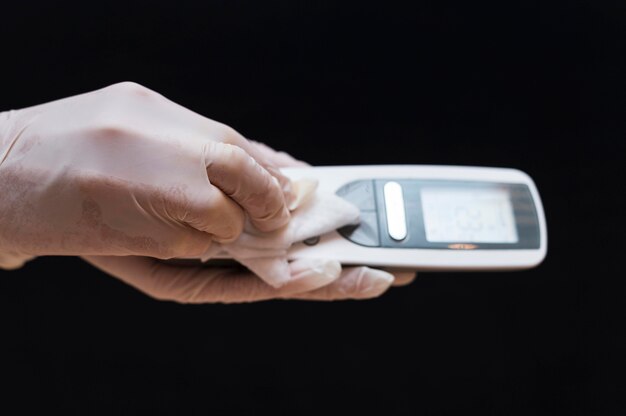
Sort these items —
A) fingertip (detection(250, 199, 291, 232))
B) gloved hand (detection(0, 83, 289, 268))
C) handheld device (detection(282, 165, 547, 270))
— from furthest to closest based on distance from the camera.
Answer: handheld device (detection(282, 165, 547, 270)), fingertip (detection(250, 199, 291, 232)), gloved hand (detection(0, 83, 289, 268))

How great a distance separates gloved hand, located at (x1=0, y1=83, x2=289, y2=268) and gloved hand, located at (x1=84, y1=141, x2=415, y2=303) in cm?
20

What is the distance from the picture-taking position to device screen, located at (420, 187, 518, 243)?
1.32 meters

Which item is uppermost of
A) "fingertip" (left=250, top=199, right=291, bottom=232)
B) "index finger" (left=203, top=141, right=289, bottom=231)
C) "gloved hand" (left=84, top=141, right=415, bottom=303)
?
"index finger" (left=203, top=141, right=289, bottom=231)

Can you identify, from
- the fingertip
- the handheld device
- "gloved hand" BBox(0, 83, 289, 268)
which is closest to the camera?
"gloved hand" BBox(0, 83, 289, 268)

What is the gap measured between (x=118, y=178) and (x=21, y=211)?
0.21m

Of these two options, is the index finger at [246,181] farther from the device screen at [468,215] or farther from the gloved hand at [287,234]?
the device screen at [468,215]

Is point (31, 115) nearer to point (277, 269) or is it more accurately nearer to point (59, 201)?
point (59, 201)

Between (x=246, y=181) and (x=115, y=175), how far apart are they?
245 mm

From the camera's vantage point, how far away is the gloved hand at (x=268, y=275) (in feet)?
3.92

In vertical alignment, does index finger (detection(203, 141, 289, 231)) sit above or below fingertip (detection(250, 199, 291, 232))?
above

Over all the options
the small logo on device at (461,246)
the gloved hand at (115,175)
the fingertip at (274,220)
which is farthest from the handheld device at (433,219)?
the gloved hand at (115,175)

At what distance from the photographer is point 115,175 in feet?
2.92

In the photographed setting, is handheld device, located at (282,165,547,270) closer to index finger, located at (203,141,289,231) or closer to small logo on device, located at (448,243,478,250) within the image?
small logo on device, located at (448,243,478,250)

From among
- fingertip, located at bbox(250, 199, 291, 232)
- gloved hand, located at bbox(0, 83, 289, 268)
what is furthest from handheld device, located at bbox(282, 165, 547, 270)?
gloved hand, located at bbox(0, 83, 289, 268)
